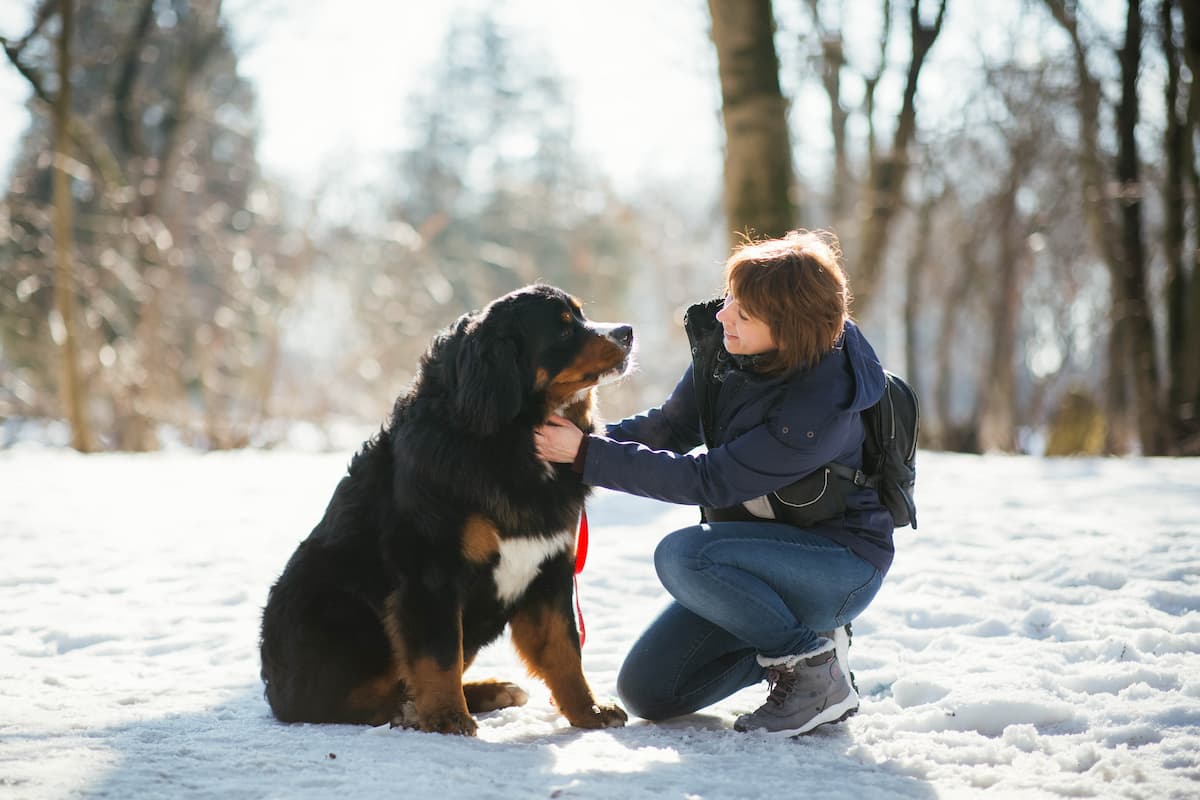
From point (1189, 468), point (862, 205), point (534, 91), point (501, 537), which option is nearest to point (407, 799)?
point (501, 537)

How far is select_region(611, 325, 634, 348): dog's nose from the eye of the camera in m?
3.24

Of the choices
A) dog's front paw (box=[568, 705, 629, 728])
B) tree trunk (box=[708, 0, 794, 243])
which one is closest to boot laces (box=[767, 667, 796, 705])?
dog's front paw (box=[568, 705, 629, 728])

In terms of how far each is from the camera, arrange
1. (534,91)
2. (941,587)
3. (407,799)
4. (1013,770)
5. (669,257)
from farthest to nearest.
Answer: (534,91) < (669,257) < (941,587) < (1013,770) < (407,799)

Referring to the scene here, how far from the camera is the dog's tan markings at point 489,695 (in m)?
3.31

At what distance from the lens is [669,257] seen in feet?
65.8

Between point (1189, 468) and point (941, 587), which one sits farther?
point (1189, 468)

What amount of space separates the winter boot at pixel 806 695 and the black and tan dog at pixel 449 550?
51 centimetres

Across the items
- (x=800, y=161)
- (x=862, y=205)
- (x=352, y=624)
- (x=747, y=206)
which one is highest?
(x=800, y=161)

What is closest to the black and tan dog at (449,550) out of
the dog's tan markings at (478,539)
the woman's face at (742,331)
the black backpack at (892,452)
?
the dog's tan markings at (478,539)

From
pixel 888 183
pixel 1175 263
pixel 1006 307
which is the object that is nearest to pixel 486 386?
pixel 1175 263

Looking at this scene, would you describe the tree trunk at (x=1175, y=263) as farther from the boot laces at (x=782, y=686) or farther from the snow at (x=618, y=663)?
the boot laces at (x=782, y=686)

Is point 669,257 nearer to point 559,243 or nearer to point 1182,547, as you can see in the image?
point 559,243

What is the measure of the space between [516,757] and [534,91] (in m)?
33.0

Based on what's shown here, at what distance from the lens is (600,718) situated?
308 centimetres
